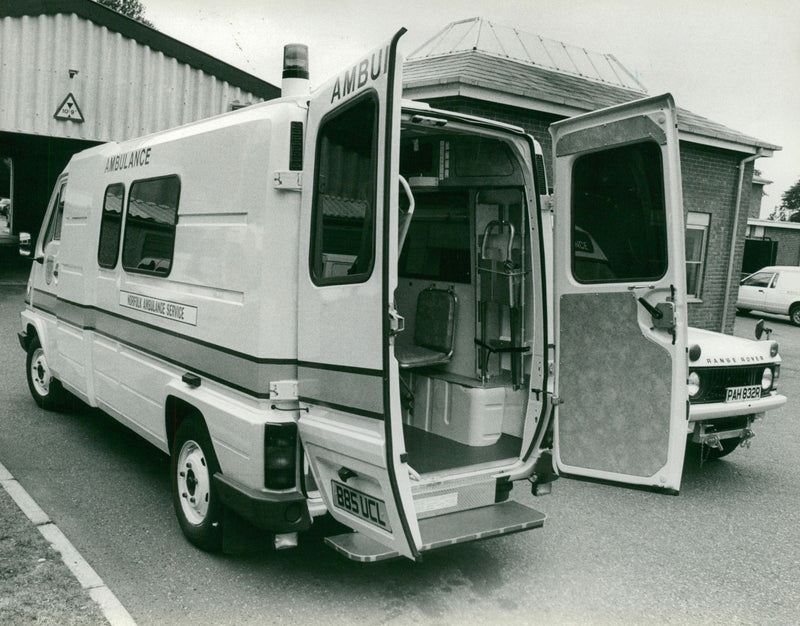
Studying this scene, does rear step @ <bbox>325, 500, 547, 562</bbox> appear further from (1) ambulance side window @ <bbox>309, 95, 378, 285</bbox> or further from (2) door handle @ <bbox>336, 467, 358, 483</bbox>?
(1) ambulance side window @ <bbox>309, 95, 378, 285</bbox>

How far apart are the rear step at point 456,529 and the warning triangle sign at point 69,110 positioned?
37.2 feet

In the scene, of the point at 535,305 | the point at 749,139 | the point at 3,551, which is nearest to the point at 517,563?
the point at 535,305

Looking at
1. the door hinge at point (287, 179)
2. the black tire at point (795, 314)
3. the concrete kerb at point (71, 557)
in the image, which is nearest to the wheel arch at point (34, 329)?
the concrete kerb at point (71, 557)

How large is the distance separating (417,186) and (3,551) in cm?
327

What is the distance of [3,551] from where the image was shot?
4109 mm

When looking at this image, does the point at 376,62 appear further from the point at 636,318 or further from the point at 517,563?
the point at 517,563

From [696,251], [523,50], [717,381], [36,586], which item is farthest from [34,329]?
[696,251]

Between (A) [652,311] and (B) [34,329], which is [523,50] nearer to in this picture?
(B) [34,329]

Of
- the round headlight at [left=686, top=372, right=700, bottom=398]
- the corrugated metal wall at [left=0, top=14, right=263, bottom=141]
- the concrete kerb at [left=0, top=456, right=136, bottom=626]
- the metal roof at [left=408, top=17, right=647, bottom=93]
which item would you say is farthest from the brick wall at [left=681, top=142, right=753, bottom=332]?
the concrete kerb at [left=0, top=456, right=136, bottom=626]

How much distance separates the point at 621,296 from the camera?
4301mm

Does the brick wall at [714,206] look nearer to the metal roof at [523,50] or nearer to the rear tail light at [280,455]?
the metal roof at [523,50]

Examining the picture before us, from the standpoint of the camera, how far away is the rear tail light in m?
3.70

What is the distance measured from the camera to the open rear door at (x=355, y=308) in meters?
3.23

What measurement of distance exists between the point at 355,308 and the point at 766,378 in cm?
418
